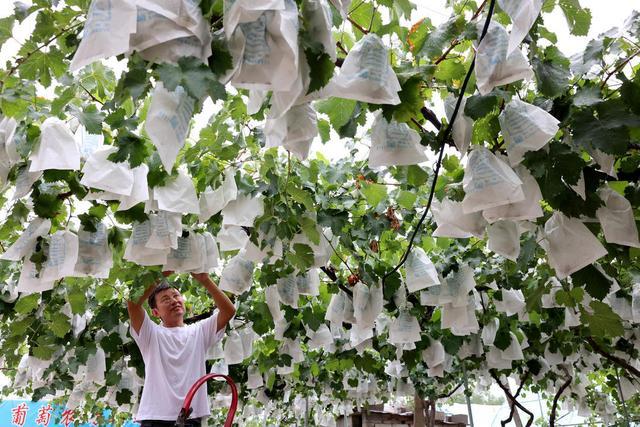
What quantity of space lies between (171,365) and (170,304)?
39 cm

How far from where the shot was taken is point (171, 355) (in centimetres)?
299

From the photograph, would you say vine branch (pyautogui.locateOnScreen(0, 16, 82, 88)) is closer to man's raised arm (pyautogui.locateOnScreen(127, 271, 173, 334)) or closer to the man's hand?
the man's hand

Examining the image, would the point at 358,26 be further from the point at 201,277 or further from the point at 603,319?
the point at 201,277

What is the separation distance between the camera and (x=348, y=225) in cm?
290

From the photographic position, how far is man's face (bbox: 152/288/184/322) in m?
3.22

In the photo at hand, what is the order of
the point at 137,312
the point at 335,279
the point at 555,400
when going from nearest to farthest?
the point at 137,312 < the point at 335,279 < the point at 555,400

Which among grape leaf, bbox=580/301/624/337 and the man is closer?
grape leaf, bbox=580/301/624/337

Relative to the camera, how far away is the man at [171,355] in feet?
9.16

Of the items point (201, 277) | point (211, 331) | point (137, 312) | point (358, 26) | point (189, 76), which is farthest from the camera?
point (211, 331)

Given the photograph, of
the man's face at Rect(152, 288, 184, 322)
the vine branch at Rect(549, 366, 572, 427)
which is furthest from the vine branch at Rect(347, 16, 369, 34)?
the vine branch at Rect(549, 366, 572, 427)

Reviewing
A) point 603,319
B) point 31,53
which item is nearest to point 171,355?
point 31,53

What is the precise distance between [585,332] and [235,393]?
3007 mm

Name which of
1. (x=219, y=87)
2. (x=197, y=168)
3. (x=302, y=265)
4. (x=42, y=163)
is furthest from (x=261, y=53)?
(x=302, y=265)

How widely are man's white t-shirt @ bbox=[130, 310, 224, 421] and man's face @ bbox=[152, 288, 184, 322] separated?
0.12 metres
